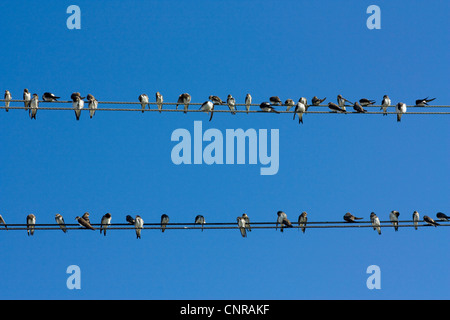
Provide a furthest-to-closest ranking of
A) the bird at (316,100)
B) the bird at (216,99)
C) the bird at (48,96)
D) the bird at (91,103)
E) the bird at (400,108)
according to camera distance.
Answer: the bird at (316,100)
the bird at (216,99)
the bird at (400,108)
the bird at (91,103)
the bird at (48,96)

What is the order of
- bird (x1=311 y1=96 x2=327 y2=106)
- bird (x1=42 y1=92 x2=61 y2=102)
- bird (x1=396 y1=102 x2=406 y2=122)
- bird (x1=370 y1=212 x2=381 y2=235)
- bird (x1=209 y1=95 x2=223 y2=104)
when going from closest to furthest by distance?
bird (x1=42 y1=92 x2=61 y2=102)
bird (x1=396 y1=102 x2=406 y2=122)
bird (x1=370 y1=212 x2=381 y2=235)
bird (x1=209 y1=95 x2=223 y2=104)
bird (x1=311 y1=96 x2=327 y2=106)

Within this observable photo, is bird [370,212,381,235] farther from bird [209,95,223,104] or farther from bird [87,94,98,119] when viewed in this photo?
bird [87,94,98,119]

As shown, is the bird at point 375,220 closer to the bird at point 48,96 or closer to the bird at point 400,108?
the bird at point 400,108

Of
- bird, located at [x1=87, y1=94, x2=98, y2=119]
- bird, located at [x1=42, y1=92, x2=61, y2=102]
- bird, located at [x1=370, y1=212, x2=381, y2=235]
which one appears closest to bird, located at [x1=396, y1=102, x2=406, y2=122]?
bird, located at [x1=370, y1=212, x2=381, y2=235]

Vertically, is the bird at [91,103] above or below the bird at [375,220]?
above

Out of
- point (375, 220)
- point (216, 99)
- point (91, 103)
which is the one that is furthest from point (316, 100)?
point (91, 103)

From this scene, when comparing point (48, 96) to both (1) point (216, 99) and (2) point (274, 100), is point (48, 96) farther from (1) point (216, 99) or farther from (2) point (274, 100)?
(2) point (274, 100)

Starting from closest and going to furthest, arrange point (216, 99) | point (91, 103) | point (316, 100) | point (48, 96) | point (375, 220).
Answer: point (48, 96), point (91, 103), point (375, 220), point (216, 99), point (316, 100)

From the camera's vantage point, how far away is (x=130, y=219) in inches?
813

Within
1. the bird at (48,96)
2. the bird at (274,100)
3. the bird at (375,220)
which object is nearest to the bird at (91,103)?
the bird at (48,96)

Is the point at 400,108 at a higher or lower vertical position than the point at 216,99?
lower

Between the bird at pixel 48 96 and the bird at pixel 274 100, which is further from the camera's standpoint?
the bird at pixel 274 100

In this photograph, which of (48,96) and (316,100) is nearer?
(48,96)

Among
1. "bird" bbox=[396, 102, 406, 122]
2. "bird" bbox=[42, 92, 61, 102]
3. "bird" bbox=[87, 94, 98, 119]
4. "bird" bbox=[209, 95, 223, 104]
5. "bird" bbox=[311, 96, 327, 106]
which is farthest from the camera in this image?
"bird" bbox=[311, 96, 327, 106]
